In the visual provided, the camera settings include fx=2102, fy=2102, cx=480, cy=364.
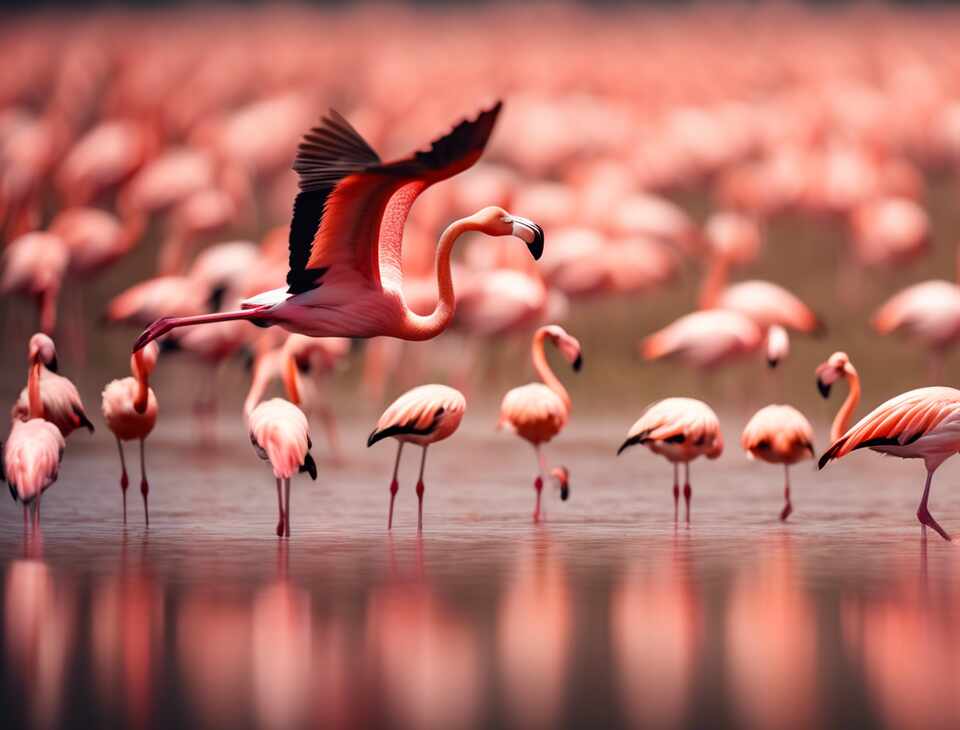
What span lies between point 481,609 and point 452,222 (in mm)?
8951

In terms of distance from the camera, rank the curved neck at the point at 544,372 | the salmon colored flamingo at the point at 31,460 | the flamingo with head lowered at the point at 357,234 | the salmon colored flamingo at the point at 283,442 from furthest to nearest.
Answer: the curved neck at the point at 544,372 → the salmon colored flamingo at the point at 283,442 → the salmon colored flamingo at the point at 31,460 → the flamingo with head lowered at the point at 357,234

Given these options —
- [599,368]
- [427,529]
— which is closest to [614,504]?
[427,529]

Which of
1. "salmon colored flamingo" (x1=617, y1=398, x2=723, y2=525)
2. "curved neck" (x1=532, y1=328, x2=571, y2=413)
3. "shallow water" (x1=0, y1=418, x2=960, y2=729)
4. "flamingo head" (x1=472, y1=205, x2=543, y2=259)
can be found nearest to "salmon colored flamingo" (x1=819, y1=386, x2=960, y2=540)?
"shallow water" (x1=0, y1=418, x2=960, y2=729)

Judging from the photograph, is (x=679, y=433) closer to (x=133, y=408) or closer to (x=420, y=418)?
(x=420, y=418)

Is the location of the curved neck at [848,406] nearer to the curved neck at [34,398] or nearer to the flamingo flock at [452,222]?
the flamingo flock at [452,222]

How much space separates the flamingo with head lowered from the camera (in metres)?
7.60

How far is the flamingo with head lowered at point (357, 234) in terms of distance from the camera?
7.60 m

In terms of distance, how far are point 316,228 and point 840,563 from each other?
2.41 meters

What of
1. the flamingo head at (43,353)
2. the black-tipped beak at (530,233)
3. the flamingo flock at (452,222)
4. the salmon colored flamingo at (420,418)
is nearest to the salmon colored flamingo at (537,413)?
the flamingo flock at (452,222)

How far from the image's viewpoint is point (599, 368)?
50.9 feet

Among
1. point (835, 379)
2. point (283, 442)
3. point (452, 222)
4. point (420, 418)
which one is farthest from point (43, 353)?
point (452, 222)

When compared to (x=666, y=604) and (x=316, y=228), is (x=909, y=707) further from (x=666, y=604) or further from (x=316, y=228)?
(x=316, y=228)

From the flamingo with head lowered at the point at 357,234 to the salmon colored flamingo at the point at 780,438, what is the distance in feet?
5.05

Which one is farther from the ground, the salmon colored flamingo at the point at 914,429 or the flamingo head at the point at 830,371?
the flamingo head at the point at 830,371
